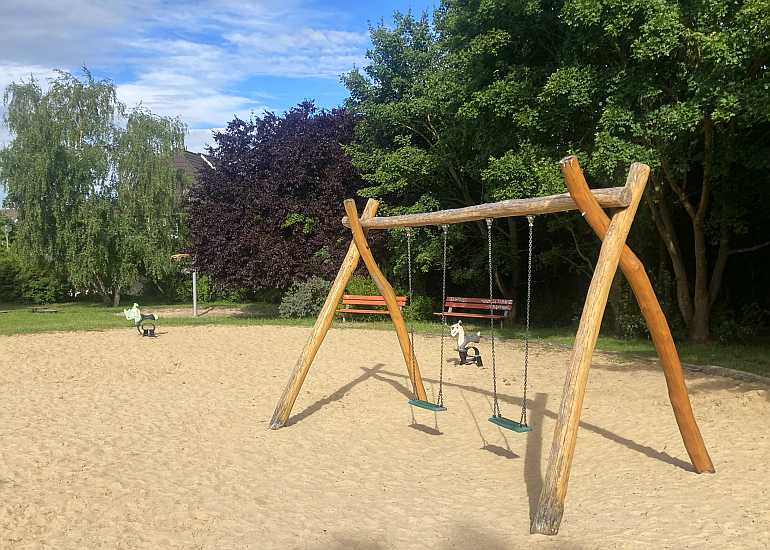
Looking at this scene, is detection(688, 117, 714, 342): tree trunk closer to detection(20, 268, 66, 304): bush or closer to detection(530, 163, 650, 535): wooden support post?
detection(530, 163, 650, 535): wooden support post

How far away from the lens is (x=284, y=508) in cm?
441

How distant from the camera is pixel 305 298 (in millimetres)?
17344

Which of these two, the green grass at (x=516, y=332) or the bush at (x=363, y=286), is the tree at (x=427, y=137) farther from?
the green grass at (x=516, y=332)

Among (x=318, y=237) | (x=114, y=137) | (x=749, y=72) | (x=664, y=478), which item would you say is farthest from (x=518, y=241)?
(x=114, y=137)

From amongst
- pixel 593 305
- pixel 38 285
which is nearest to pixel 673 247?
pixel 593 305

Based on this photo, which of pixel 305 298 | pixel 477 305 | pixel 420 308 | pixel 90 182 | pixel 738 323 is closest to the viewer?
pixel 738 323

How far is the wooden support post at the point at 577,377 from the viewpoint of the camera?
3.96 m

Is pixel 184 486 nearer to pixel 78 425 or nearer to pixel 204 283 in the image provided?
pixel 78 425

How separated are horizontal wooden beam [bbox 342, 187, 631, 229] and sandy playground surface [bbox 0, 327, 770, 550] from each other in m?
2.11

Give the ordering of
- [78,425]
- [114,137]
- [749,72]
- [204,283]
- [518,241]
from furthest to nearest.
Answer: [204,283], [114,137], [518,241], [749,72], [78,425]

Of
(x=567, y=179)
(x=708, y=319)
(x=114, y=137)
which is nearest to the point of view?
(x=567, y=179)

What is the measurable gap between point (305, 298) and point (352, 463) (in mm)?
12007

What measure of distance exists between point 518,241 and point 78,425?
12895mm

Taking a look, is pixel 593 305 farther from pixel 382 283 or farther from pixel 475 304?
pixel 475 304
